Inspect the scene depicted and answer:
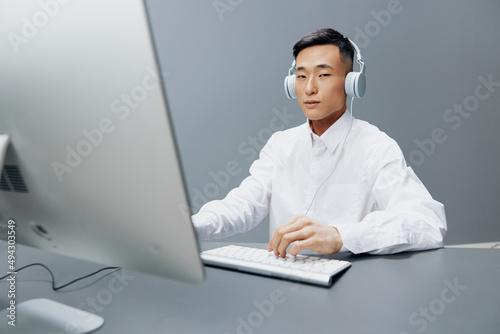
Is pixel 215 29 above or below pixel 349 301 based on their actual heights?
above

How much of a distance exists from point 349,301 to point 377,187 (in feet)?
2.08

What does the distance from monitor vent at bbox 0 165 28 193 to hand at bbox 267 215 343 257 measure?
477 millimetres

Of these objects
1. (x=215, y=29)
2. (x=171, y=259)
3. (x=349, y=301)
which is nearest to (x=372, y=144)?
(x=349, y=301)

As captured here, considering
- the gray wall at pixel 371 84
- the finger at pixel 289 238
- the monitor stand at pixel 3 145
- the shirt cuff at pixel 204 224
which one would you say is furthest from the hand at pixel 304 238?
the gray wall at pixel 371 84

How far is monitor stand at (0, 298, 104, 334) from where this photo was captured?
52cm

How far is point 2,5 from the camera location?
0.47m

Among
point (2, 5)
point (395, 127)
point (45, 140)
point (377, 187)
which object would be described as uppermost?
point (2, 5)

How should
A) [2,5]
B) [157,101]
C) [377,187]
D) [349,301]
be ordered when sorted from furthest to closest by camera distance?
[377,187] < [349,301] < [2,5] < [157,101]

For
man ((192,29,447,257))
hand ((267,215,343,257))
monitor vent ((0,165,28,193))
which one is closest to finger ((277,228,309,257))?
hand ((267,215,343,257))

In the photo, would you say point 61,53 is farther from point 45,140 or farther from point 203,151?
point 203,151

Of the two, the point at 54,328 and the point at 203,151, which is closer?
the point at 54,328

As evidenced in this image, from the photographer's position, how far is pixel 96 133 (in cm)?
42

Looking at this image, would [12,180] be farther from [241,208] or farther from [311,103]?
[311,103]

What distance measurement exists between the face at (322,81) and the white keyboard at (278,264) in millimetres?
618
